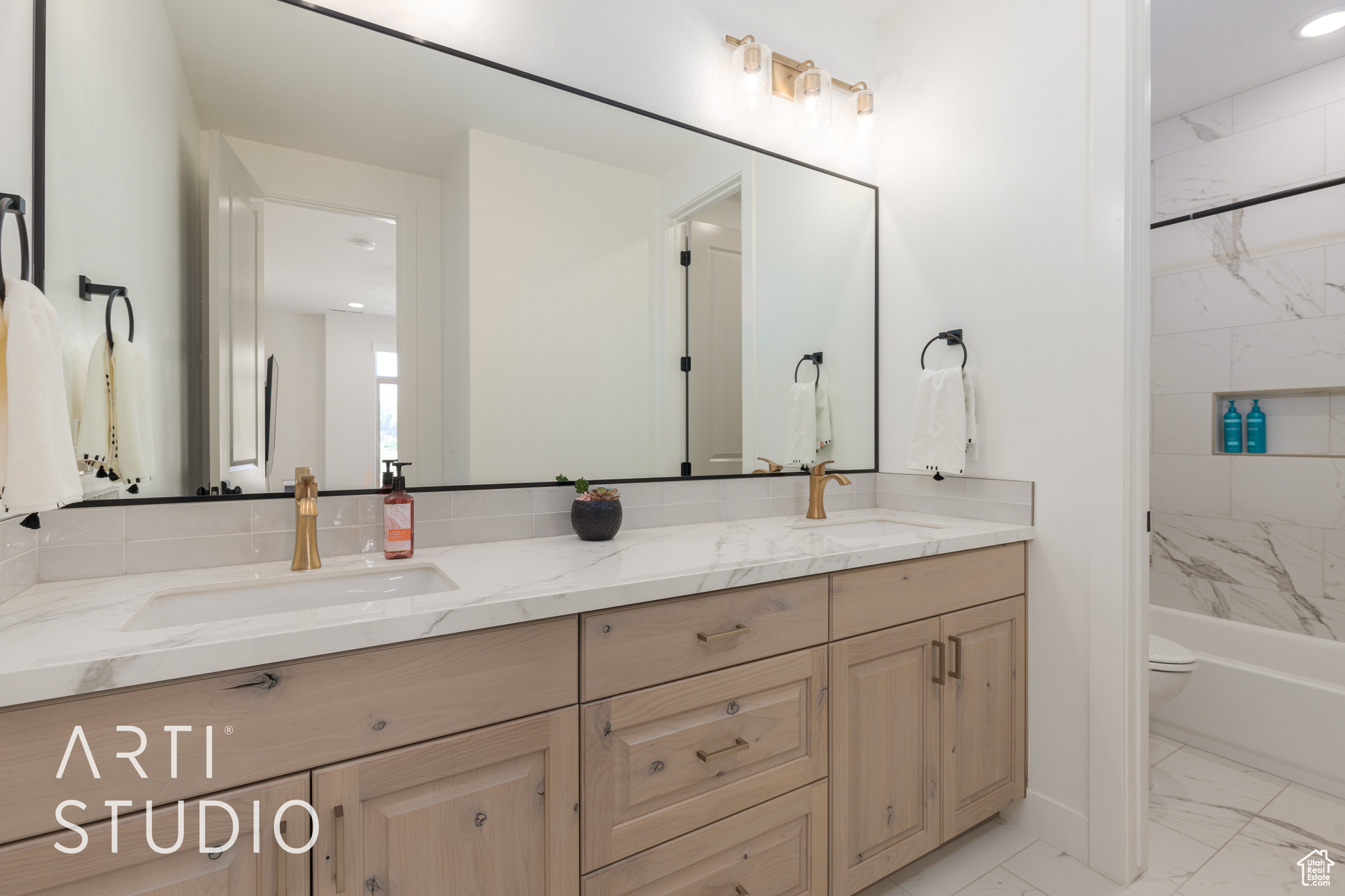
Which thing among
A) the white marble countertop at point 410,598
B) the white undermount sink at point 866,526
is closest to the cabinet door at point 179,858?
the white marble countertop at point 410,598

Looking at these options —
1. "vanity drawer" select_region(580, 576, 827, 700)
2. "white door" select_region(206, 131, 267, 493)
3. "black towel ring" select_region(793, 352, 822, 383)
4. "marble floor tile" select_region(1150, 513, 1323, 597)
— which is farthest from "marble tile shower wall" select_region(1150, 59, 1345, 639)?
"white door" select_region(206, 131, 267, 493)

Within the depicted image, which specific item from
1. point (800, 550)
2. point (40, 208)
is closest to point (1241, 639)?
point (800, 550)

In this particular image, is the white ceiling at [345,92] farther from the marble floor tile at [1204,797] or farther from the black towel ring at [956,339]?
the marble floor tile at [1204,797]

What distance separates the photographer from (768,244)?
1.94m

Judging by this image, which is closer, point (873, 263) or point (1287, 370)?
point (873, 263)

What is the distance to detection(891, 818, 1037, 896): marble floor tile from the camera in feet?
4.94

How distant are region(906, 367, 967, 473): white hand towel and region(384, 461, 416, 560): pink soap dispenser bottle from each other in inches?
58.3

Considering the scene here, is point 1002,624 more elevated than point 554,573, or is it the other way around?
point 554,573

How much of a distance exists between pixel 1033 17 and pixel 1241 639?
94.2 inches

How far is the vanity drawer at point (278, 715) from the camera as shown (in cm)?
65

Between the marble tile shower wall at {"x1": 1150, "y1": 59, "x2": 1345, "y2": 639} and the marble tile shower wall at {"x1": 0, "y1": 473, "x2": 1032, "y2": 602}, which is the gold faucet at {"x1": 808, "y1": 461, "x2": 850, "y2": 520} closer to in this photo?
the marble tile shower wall at {"x1": 0, "y1": 473, "x2": 1032, "y2": 602}

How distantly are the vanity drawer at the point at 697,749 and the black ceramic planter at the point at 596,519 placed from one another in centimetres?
44

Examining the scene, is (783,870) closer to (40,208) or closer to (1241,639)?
(40,208)

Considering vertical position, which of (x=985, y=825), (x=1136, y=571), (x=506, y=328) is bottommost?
(x=985, y=825)
